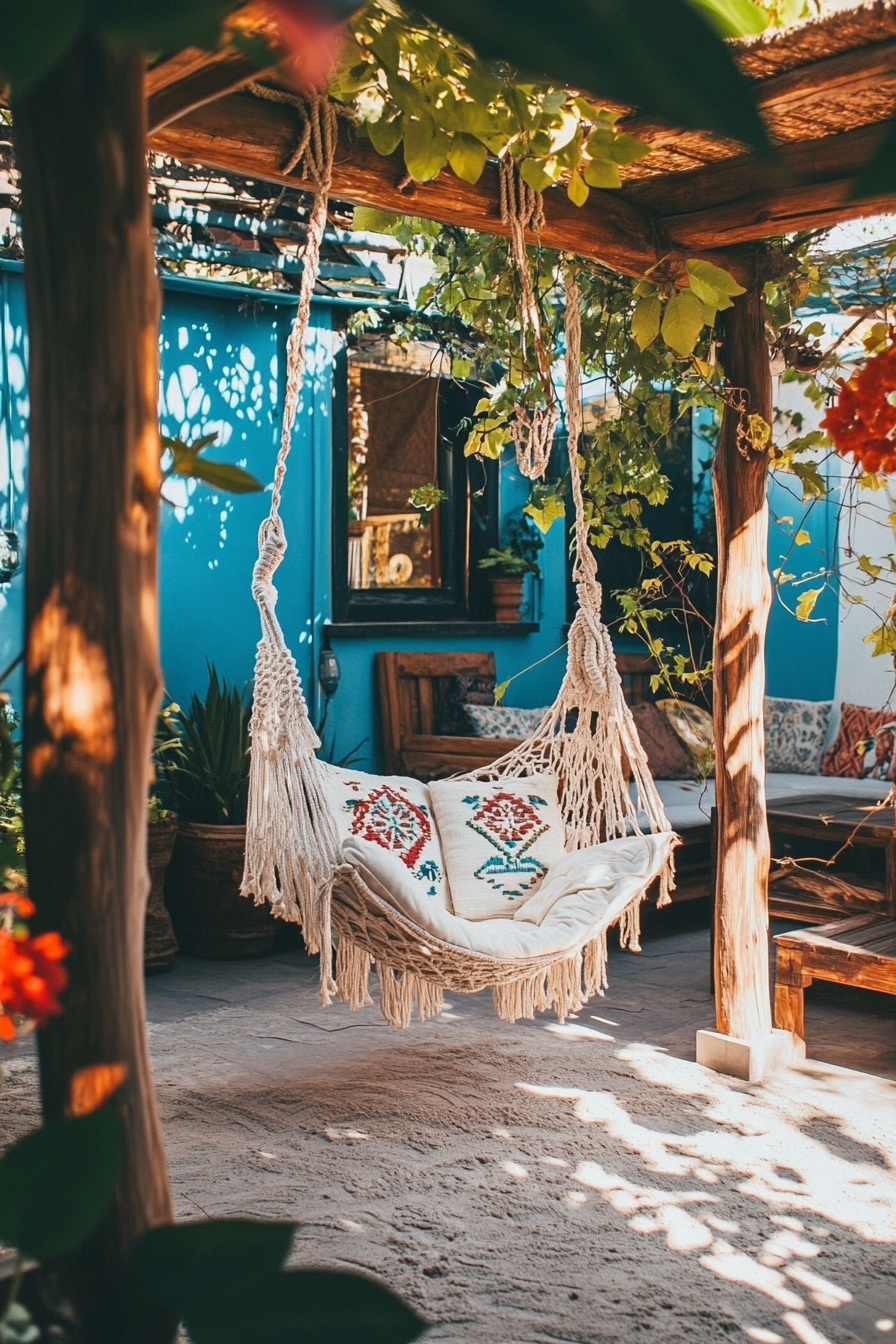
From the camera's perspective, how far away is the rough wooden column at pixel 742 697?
2957mm

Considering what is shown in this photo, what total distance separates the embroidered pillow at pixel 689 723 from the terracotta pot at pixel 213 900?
2.13 m

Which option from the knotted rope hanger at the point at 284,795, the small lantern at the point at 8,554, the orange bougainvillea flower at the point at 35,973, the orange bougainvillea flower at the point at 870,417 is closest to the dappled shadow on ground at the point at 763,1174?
the knotted rope hanger at the point at 284,795

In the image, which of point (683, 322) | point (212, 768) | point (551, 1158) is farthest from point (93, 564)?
point (212, 768)

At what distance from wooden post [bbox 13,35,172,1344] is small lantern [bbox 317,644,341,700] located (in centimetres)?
403

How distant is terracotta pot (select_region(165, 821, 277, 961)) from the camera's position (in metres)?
4.04

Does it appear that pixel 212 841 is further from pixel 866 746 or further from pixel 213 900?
pixel 866 746

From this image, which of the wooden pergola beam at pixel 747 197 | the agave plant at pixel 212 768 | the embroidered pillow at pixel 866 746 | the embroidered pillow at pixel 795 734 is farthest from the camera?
the embroidered pillow at pixel 795 734

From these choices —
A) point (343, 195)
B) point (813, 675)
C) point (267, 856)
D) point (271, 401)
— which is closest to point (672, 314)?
point (343, 195)

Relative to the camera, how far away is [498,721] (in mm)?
4898

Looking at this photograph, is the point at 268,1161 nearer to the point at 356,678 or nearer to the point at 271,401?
the point at 356,678

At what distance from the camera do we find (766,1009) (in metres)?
3.04

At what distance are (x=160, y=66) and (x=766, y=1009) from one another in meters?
2.77

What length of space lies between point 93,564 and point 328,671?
161 inches

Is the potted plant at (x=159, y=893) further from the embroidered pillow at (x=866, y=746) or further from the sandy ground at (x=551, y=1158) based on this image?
the embroidered pillow at (x=866, y=746)
